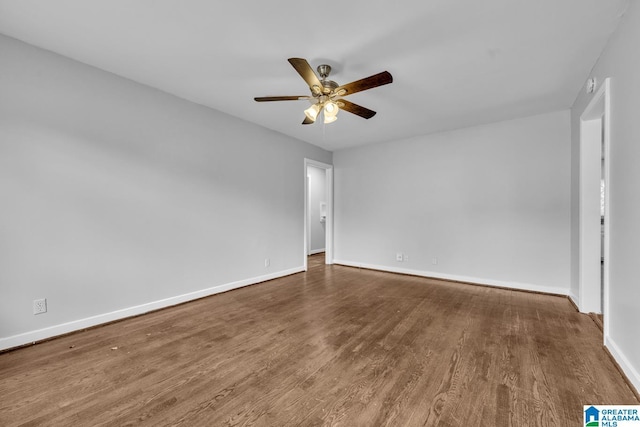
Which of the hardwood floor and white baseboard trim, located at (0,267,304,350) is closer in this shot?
the hardwood floor

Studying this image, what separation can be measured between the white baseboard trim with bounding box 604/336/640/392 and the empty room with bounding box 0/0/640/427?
20 mm

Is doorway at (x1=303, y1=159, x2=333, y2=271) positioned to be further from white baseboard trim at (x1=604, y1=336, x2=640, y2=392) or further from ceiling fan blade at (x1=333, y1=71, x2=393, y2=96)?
white baseboard trim at (x1=604, y1=336, x2=640, y2=392)

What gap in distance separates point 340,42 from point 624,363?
10.2 feet

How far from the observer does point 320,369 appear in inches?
74.4

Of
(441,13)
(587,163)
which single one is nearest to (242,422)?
(441,13)

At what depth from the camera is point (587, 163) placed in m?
2.90

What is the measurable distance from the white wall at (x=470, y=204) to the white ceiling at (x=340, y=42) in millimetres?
799

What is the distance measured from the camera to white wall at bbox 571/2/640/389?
170 centimetres

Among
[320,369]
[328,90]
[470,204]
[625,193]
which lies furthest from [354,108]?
[470,204]

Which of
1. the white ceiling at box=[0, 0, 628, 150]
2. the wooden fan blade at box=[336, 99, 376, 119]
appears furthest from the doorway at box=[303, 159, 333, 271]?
the wooden fan blade at box=[336, 99, 376, 119]

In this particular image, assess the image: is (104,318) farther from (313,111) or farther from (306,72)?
(306,72)

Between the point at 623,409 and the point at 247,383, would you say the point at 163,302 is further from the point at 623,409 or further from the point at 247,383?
the point at 623,409

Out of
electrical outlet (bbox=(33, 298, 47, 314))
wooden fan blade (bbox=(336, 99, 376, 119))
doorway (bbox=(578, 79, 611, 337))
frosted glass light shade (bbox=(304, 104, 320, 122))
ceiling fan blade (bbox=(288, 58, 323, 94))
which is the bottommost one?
electrical outlet (bbox=(33, 298, 47, 314))

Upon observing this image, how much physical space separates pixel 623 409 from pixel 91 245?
4.13m
